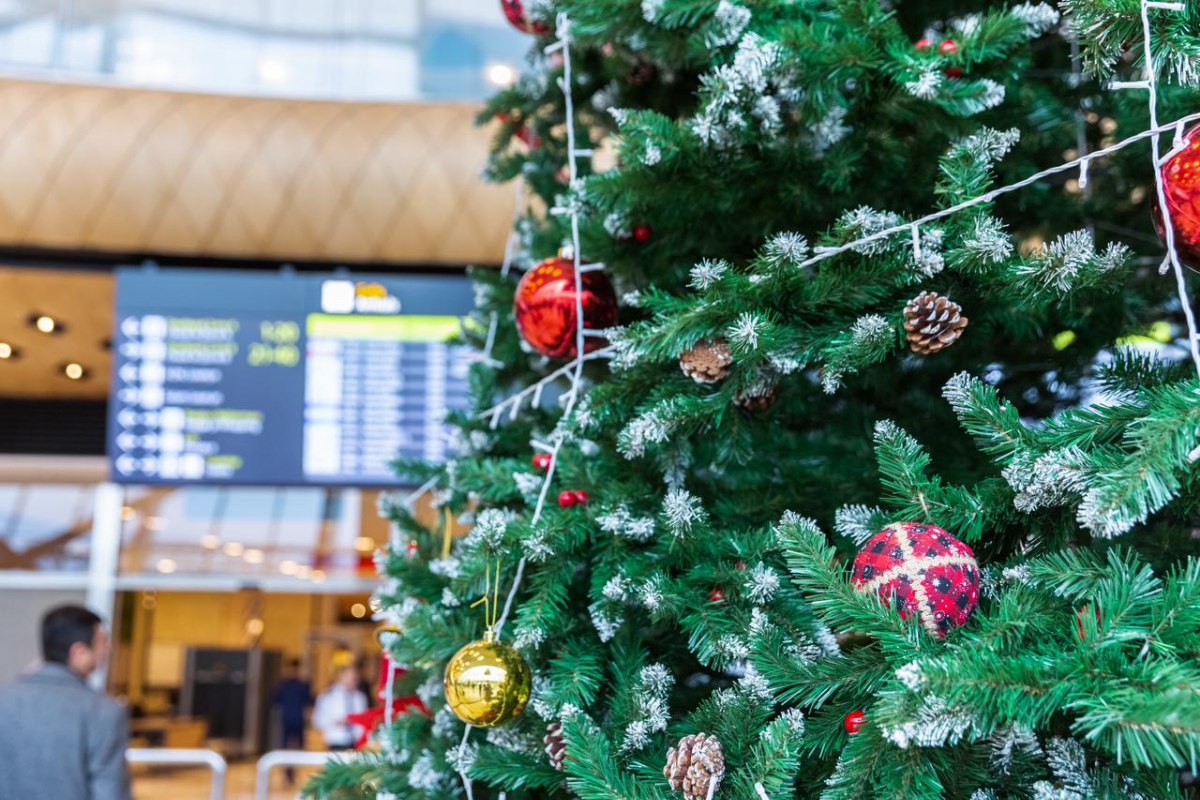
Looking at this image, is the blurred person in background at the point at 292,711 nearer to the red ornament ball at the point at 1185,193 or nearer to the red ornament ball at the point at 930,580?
the red ornament ball at the point at 930,580

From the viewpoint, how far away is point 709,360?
1.07m

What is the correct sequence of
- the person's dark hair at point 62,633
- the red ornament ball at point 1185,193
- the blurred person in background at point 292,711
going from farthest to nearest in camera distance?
1. the blurred person in background at point 292,711
2. the person's dark hair at point 62,633
3. the red ornament ball at point 1185,193

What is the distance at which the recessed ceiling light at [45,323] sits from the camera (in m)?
5.37

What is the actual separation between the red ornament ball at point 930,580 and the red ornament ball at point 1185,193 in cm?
28

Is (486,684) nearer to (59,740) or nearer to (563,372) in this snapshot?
(563,372)

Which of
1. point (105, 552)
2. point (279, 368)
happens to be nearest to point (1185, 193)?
point (279, 368)

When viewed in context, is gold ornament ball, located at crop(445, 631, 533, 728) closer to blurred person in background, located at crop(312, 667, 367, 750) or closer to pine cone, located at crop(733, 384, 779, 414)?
pine cone, located at crop(733, 384, 779, 414)

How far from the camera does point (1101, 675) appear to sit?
68 cm

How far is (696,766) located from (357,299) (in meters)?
3.07

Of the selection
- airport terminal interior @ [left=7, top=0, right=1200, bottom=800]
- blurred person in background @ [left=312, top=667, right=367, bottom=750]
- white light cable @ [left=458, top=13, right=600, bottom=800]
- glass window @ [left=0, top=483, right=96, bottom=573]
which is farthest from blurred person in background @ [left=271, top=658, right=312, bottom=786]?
white light cable @ [left=458, top=13, right=600, bottom=800]

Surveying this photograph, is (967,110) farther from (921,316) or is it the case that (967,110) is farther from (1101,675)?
(1101,675)

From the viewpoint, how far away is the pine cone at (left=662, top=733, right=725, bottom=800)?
0.92 meters

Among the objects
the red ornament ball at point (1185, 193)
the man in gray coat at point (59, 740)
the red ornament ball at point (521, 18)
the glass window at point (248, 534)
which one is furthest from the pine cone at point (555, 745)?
the glass window at point (248, 534)

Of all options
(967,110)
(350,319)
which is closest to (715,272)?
(967,110)
